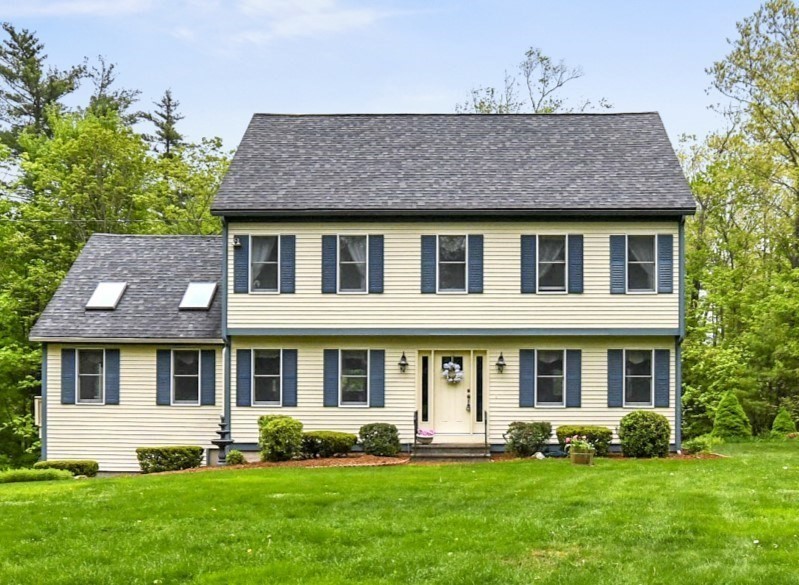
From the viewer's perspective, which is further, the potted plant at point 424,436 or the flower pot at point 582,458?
the potted plant at point 424,436

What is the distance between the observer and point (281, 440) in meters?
20.3

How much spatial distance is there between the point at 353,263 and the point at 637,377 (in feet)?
23.2

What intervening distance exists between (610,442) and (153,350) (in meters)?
11.1

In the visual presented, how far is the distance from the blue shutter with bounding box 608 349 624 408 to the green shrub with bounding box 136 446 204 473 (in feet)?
31.5

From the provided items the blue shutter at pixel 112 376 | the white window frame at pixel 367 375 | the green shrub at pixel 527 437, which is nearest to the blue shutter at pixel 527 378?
the green shrub at pixel 527 437

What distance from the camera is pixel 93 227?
3578cm

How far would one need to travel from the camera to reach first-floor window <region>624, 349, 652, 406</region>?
2205cm

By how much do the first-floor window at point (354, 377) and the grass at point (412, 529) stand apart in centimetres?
593

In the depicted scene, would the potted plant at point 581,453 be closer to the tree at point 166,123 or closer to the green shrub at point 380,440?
the green shrub at point 380,440

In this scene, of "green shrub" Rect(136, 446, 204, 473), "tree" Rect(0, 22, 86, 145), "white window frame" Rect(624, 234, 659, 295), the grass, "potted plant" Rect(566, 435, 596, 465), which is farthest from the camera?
"tree" Rect(0, 22, 86, 145)

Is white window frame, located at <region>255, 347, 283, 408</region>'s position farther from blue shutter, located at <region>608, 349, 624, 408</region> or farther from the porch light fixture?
blue shutter, located at <region>608, 349, 624, 408</region>

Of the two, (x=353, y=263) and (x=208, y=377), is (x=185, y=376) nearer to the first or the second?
(x=208, y=377)

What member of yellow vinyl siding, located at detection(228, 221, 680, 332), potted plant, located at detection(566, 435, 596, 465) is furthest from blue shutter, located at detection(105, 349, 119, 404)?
potted plant, located at detection(566, 435, 596, 465)

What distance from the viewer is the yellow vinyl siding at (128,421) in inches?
910
